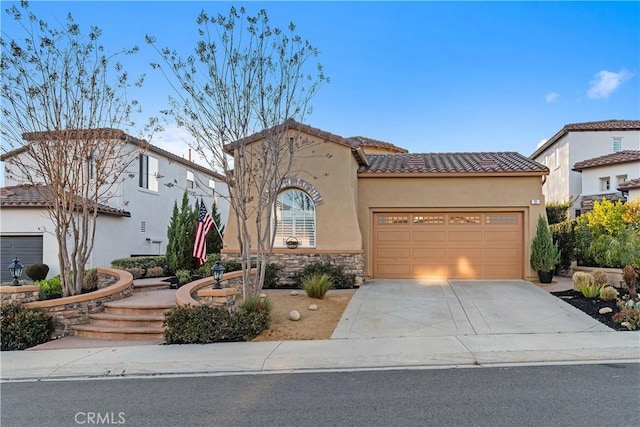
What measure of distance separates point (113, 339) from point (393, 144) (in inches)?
746

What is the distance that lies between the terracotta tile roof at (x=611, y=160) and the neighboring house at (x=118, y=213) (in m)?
22.1

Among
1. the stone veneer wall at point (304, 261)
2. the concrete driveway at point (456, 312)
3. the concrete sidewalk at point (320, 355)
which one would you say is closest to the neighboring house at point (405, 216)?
the stone veneer wall at point (304, 261)

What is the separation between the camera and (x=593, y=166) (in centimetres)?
2467

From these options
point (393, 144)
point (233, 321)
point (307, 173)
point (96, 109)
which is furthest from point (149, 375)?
point (393, 144)

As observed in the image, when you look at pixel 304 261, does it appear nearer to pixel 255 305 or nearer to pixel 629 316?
pixel 255 305

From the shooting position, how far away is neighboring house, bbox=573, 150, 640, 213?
22891 mm

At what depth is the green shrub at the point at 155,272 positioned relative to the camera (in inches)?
596

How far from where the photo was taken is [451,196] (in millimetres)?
14742

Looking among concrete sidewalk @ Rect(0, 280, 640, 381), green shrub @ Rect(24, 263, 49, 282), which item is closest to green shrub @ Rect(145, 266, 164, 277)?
green shrub @ Rect(24, 263, 49, 282)

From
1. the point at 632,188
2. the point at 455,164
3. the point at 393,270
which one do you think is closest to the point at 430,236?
the point at 393,270

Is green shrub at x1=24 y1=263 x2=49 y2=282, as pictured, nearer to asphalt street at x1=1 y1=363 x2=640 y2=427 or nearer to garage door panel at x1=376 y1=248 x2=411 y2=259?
asphalt street at x1=1 y1=363 x2=640 y2=427

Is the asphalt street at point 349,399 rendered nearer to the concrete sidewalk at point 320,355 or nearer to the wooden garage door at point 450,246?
the concrete sidewalk at point 320,355

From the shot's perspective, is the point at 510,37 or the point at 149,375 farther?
the point at 510,37

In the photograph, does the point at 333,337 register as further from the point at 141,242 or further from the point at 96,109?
the point at 141,242
